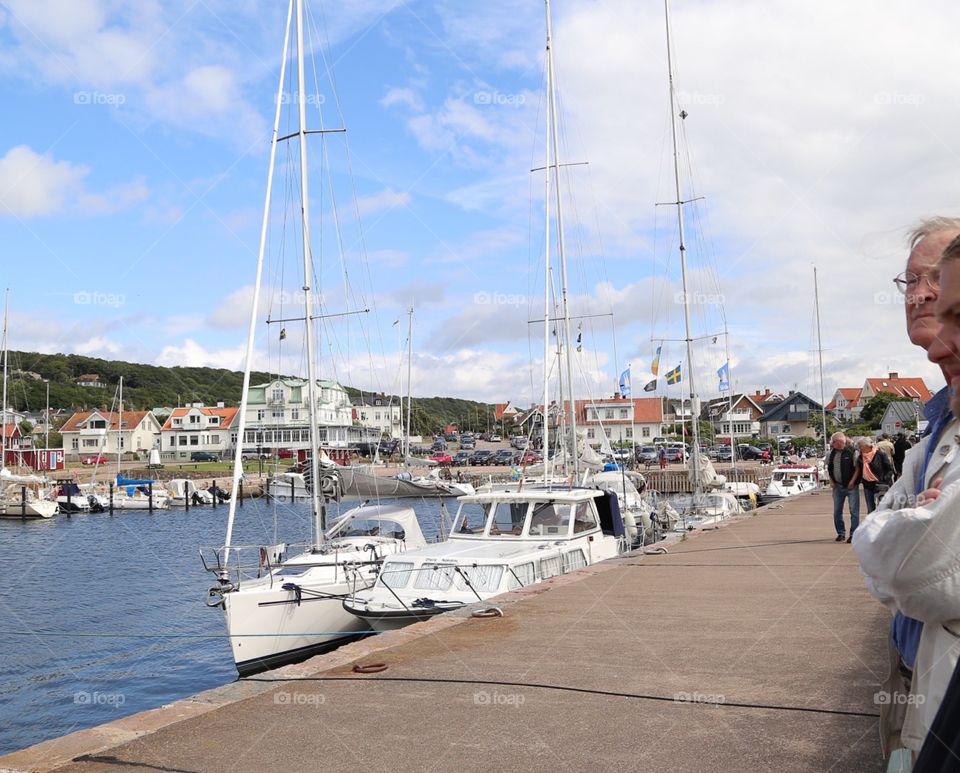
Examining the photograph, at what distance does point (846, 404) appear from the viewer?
133625 mm

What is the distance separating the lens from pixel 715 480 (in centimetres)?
3581

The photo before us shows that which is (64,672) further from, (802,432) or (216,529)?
(802,432)

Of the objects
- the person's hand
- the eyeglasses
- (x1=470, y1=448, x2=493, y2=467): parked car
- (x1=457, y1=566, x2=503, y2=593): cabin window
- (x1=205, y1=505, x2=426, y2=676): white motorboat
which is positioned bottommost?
(x1=470, y1=448, x2=493, y2=467): parked car

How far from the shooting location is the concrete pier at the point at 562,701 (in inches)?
209

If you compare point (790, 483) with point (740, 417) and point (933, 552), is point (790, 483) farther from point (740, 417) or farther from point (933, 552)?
point (740, 417)

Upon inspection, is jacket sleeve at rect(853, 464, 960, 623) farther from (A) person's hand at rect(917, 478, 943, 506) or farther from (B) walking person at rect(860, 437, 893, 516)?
(B) walking person at rect(860, 437, 893, 516)

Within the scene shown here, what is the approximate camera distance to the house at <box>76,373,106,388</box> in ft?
528

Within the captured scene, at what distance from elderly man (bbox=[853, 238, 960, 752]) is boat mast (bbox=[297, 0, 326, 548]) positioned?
17.4m

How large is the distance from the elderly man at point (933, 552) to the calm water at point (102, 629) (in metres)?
10.3

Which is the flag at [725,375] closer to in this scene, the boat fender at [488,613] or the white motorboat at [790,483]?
the white motorboat at [790,483]

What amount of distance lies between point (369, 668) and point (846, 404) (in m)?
138

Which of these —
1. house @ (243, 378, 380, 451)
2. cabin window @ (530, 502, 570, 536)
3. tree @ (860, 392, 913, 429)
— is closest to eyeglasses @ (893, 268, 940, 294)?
cabin window @ (530, 502, 570, 536)

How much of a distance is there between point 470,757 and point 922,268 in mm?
3812

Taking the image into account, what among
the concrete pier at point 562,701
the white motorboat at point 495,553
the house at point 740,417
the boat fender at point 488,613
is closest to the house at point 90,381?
the house at point 740,417
